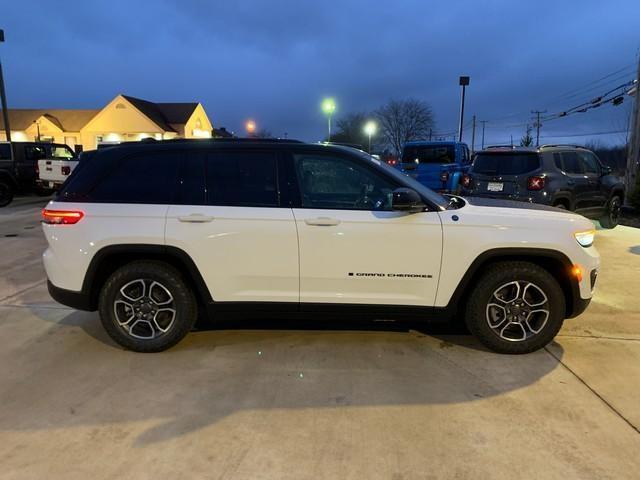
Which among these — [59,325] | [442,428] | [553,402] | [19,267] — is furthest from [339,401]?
[19,267]

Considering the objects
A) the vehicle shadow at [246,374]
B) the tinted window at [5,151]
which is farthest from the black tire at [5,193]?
the vehicle shadow at [246,374]

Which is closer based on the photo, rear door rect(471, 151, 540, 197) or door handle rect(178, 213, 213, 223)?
door handle rect(178, 213, 213, 223)

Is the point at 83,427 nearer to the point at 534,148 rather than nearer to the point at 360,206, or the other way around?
the point at 360,206

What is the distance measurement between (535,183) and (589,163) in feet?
6.33

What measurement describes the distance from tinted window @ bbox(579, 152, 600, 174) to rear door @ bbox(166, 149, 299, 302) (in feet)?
25.1

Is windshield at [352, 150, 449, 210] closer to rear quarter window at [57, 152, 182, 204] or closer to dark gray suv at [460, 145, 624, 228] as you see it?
rear quarter window at [57, 152, 182, 204]

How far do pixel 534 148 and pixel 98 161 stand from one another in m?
7.54

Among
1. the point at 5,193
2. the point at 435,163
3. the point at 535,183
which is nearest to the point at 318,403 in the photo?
the point at 535,183

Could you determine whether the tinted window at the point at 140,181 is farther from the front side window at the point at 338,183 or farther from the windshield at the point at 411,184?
the windshield at the point at 411,184

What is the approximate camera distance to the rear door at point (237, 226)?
3.95 m

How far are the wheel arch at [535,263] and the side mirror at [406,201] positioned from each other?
0.66 metres

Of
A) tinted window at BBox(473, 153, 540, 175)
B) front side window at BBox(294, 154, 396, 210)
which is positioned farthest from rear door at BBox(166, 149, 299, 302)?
tinted window at BBox(473, 153, 540, 175)

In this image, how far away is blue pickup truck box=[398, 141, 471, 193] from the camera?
529 inches

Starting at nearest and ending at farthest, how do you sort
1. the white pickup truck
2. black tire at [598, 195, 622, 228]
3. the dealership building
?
black tire at [598, 195, 622, 228], the white pickup truck, the dealership building
